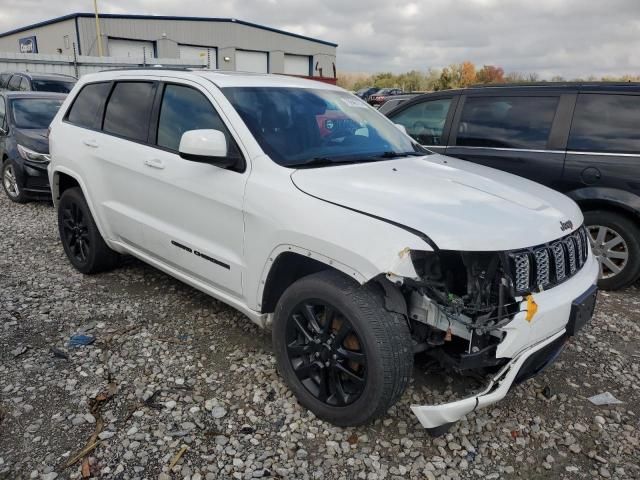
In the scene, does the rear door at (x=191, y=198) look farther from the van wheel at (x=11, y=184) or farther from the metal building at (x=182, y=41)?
the metal building at (x=182, y=41)

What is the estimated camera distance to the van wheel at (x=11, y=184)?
7.42m

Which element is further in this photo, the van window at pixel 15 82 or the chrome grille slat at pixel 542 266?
the van window at pixel 15 82

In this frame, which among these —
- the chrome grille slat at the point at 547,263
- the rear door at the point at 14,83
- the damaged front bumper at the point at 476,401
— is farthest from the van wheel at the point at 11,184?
the chrome grille slat at the point at 547,263

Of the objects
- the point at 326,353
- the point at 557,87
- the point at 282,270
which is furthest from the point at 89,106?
the point at 557,87

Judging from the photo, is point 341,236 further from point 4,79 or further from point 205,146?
point 4,79

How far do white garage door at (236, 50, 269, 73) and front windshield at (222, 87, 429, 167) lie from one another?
35741 millimetres

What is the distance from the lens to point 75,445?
256 cm

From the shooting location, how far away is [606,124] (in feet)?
14.6

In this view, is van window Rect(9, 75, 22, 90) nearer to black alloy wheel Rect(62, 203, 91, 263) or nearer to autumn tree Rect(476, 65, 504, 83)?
black alloy wheel Rect(62, 203, 91, 263)

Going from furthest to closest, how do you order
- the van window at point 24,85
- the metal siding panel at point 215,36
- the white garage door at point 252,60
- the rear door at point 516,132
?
the white garage door at point 252,60 < the metal siding panel at point 215,36 < the van window at point 24,85 < the rear door at point 516,132

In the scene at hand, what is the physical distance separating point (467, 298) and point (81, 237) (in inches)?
145

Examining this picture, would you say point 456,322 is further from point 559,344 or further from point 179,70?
point 179,70

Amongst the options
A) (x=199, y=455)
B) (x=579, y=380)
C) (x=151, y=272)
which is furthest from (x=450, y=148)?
(x=199, y=455)

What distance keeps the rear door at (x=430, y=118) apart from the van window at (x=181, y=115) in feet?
9.33
